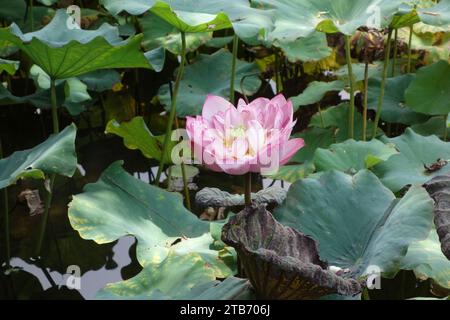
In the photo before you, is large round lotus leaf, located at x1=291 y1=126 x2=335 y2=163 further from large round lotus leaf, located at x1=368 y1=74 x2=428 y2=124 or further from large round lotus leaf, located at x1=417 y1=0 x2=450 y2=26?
large round lotus leaf, located at x1=417 y1=0 x2=450 y2=26

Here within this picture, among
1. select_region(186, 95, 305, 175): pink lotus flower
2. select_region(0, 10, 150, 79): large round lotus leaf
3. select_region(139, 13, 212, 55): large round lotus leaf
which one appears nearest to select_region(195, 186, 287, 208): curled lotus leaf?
select_region(186, 95, 305, 175): pink lotus flower

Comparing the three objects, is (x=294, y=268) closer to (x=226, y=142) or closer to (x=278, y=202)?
(x=226, y=142)

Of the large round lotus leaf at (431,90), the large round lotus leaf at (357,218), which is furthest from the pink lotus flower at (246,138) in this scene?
the large round lotus leaf at (431,90)

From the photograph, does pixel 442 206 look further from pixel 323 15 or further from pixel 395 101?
pixel 395 101

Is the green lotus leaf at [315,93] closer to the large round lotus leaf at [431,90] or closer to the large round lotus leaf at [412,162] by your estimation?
the large round lotus leaf at [431,90]

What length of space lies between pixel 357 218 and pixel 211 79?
3.89 feet

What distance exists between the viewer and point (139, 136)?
1.95 m

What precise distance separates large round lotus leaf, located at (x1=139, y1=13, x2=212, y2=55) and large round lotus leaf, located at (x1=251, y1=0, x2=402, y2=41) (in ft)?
1.69

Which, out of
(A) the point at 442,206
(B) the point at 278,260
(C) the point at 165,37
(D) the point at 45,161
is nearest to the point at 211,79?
(C) the point at 165,37

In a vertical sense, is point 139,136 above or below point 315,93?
above

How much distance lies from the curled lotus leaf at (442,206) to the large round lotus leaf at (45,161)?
0.67 m

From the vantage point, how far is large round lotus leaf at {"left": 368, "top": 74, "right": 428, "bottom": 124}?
2.34 m
